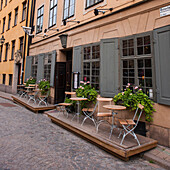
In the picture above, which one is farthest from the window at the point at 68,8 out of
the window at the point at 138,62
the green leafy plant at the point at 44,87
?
the window at the point at 138,62

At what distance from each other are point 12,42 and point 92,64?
11957mm

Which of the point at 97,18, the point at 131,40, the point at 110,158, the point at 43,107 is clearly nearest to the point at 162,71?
the point at 131,40

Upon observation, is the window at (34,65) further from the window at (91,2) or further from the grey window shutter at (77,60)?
the window at (91,2)

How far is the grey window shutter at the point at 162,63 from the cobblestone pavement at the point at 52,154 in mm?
1706

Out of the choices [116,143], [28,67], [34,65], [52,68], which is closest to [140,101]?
[116,143]

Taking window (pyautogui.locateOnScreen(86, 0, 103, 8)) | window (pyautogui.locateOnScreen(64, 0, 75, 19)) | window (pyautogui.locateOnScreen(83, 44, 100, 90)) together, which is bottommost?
window (pyautogui.locateOnScreen(83, 44, 100, 90))

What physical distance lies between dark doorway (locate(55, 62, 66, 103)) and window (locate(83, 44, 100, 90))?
2107 mm

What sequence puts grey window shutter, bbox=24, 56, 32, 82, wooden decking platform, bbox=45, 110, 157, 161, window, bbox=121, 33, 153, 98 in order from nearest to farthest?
wooden decking platform, bbox=45, 110, 157, 161
window, bbox=121, 33, 153, 98
grey window shutter, bbox=24, 56, 32, 82

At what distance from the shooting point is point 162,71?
3.73 meters

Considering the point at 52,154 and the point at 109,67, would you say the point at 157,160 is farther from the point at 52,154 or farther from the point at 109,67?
the point at 109,67

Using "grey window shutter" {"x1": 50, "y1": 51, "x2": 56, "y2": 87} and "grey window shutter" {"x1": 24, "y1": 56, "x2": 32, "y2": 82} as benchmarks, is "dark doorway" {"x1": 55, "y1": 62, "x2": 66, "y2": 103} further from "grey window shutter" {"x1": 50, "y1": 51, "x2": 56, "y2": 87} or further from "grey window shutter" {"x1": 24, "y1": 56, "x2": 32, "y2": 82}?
"grey window shutter" {"x1": 24, "y1": 56, "x2": 32, "y2": 82}

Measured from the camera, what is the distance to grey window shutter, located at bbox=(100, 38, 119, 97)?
16.0 ft

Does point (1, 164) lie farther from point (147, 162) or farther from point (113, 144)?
point (147, 162)

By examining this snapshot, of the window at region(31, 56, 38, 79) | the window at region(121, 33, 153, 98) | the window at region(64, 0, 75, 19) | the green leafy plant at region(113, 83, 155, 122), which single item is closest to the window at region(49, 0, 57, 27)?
the window at region(64, 0, 75, 19)
